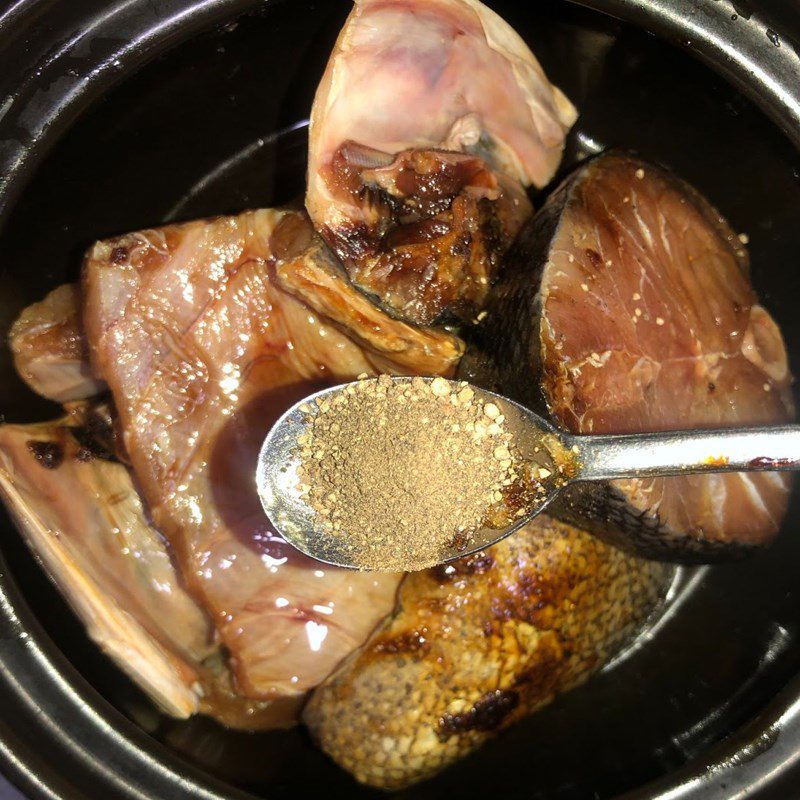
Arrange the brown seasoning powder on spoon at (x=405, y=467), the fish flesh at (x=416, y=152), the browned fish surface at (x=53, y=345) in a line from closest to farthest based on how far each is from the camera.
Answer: the brown seasoning powder on spoon at (x=405, y=467) < the fish flesh at (x=416, y=152) < the browned fish surface at (x=53, y=345)

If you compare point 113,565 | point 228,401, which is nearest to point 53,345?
point 228,401

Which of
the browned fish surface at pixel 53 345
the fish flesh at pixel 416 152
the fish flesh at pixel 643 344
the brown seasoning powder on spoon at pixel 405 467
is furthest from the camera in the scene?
the browned fish surface at pixel 53 345

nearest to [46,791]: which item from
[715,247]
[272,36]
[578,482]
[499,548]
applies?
[499,548]

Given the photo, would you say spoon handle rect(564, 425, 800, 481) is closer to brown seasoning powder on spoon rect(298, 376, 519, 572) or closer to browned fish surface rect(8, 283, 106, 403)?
brown seasoning powder on spoon rect(298, 376, 519, 572)

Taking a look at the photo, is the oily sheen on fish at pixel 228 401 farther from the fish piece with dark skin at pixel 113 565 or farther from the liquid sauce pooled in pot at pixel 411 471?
the liquid sauce pooled in pot at pixel 411 471

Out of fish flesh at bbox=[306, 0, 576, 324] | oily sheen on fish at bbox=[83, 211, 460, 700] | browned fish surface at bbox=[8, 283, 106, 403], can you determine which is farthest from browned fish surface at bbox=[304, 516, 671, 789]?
browned fish surface at bbox=[8, 283, 106, 403]

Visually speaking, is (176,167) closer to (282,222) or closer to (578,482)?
(282,222)

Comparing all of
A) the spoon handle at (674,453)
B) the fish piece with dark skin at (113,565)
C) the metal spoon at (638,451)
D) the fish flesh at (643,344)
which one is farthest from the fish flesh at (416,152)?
the fish piece with dark skin at (113,565)
